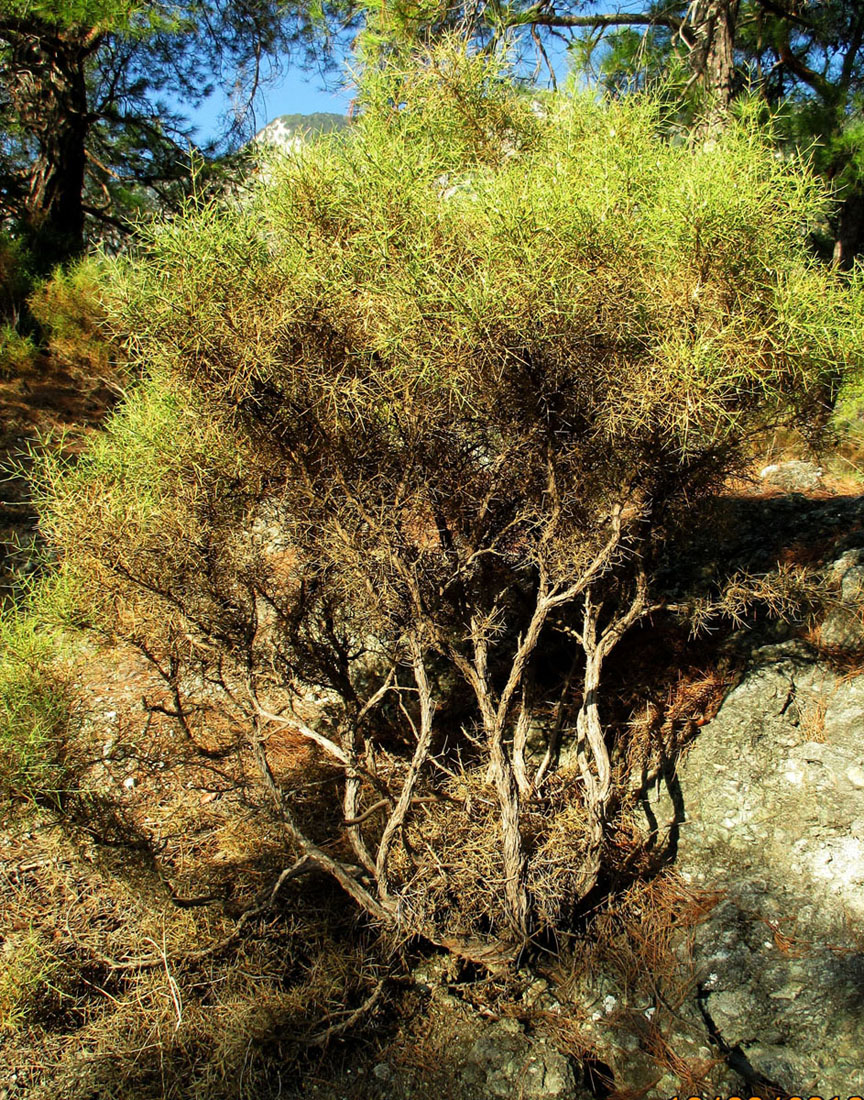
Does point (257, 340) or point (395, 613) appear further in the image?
point (395, 613)

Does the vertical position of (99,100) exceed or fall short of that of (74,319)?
it exceeds it

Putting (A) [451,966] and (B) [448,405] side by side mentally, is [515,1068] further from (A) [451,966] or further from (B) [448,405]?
(B) [448,405]

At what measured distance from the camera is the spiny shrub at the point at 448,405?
118 inches

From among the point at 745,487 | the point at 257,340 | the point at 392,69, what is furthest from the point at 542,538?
the point at 745,487

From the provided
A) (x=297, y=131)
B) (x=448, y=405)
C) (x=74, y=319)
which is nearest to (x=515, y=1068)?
(x=448, y=405)

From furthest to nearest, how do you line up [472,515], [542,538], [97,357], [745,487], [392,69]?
[97,357]
[745,487]
[392,69]
[472,515]
[542,538]

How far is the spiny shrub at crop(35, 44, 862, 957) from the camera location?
2996 mm

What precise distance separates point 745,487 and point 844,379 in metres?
2.93

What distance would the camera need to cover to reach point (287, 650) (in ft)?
14.5

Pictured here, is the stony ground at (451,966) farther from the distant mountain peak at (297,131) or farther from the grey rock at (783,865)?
the distant mountain peak at (297,131)

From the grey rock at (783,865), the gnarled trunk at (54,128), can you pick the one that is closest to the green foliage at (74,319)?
the gnarled trunk at (54,128)

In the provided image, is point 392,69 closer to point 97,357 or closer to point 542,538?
point 542,538

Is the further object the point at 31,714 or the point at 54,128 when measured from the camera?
the point at 54,128

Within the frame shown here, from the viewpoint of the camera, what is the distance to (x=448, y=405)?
322cm
